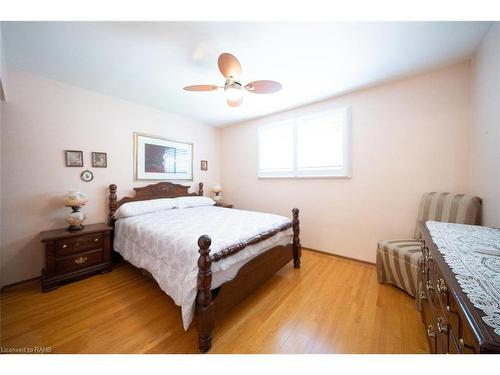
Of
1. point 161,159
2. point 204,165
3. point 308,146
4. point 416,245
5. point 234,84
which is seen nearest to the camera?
point 234,84

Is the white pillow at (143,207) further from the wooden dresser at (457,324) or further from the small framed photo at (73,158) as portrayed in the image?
the wooden dresser at (457,324)

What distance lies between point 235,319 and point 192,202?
217 centimetres

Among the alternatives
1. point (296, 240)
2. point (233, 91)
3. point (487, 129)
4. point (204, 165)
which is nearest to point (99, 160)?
point (204, 165)

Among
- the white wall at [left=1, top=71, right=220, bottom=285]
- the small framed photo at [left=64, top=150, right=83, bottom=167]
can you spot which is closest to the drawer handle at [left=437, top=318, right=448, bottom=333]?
the white wall at [left=1, top=71, right=220, bottom=285]

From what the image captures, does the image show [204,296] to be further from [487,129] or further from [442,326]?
[487,129]

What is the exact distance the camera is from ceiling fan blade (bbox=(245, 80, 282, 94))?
1633 millimetres

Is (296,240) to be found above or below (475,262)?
below

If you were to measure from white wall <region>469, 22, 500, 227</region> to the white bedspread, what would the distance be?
1.78 meters

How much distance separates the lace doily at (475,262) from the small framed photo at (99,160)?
3562 mm

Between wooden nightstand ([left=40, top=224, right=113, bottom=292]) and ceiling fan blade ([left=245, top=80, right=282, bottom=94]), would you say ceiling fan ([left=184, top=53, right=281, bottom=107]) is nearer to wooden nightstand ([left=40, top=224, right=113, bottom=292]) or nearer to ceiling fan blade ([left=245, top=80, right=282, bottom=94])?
ceiling fan blade ([left=245, top=80, right=282, bottom=94])

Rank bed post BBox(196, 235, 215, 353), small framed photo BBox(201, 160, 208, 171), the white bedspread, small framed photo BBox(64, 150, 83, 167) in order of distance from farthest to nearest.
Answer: small framed photo BBox(201, 160, 208, 171)
small framed photo BBox(64, 150, 83, 167)
the white bedspread
bed post BBox(196, 235, 215, 353)

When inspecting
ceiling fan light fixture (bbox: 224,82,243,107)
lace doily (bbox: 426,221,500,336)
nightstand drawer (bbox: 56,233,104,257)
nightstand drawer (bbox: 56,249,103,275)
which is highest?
ceiling fan light fixture (bbox: 224,82,243,107)

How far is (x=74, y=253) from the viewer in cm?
208

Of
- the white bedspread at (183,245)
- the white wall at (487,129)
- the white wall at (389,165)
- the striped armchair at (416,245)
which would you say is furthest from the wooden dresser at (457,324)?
the white wall at (389,165)
